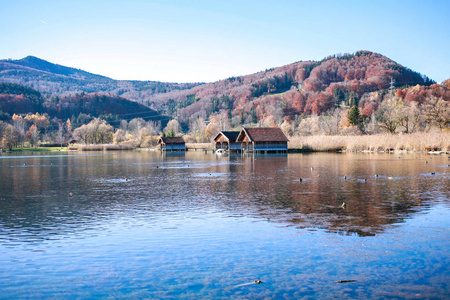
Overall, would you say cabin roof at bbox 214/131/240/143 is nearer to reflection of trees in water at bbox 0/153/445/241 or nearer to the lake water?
reflection of trees in water at bbox 0/153/445/241

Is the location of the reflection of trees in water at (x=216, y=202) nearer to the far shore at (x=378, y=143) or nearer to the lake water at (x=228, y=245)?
the lake water at (x=228, y=245)

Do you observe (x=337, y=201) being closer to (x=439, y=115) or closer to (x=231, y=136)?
(x=231, y=136)

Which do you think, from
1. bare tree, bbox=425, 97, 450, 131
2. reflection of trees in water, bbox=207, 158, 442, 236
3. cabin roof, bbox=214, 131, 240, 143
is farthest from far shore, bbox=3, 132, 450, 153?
reflection of trees in water, bbox=207, 158, 442, 236

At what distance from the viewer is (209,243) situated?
1223 centimetres

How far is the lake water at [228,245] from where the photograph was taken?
872 cm

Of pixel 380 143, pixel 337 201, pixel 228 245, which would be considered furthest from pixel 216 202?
pixel 380 143

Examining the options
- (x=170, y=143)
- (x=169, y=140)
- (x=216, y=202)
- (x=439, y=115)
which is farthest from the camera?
(x=170, y=143)

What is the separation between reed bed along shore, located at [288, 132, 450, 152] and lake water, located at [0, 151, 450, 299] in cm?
4668

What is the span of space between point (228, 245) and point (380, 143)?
213 feet

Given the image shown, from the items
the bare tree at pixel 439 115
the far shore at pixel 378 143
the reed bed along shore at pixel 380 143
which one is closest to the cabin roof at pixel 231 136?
the reed bed along shore at pixel 380 143

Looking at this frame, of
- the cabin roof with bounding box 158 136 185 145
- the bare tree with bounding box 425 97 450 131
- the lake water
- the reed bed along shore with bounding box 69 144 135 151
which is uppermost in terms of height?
the bare tree with bounding box 425 97 450 131

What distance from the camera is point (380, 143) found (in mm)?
71000

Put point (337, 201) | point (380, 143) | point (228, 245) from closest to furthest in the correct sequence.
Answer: point (228, 245) → point (337, 201) → point (380, 143)

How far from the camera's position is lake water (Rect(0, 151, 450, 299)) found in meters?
8.72
